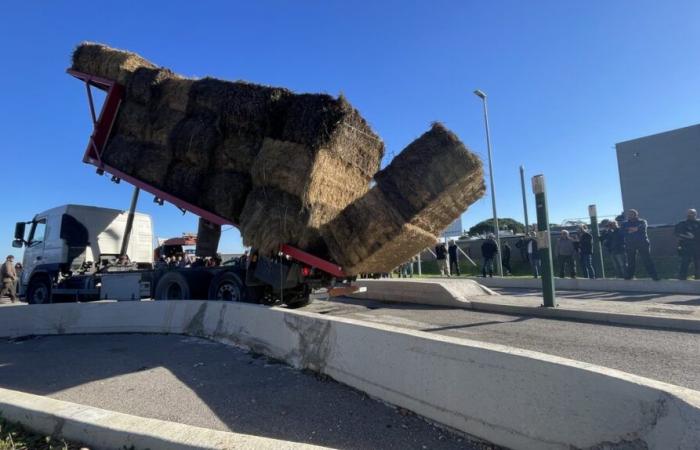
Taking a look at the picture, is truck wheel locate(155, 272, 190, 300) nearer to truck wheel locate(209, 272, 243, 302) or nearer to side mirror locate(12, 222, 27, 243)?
truck wheel locate(209, 272, 243, 302)

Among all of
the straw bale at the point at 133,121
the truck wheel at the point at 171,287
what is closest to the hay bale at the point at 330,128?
the straw bale at the point at 133,121

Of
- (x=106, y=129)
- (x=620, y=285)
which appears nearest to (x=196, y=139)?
(x=106, y=129)

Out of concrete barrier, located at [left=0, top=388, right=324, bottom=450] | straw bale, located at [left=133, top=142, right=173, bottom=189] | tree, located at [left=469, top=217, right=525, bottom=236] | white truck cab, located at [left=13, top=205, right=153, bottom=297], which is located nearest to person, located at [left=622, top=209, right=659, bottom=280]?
straw bale, located at [left=133, top=142, right=173, bottom=189]

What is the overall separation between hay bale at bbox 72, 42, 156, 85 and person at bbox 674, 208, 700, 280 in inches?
512

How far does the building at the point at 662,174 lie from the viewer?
32.0m

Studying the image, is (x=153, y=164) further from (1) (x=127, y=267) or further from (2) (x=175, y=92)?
(1) (x=127, y=267)

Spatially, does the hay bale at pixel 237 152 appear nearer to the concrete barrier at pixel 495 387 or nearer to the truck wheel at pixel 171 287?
the truck wheel at pixel 171 287

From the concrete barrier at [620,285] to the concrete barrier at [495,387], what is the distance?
947 cm

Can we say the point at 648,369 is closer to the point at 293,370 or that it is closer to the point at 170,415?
the point at 293,370

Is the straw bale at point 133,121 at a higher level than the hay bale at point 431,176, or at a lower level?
higher

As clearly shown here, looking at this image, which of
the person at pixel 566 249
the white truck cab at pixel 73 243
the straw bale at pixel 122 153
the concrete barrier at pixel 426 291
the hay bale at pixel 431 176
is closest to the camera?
the hay bale at pixel 431 176

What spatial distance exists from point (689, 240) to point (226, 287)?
35.9 feet

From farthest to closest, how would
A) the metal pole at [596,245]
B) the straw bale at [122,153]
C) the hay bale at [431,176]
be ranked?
the metal pole at [596,245] → the straw bale at [122,153] → the hay bale at [431,176]

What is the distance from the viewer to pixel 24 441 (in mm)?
3172
